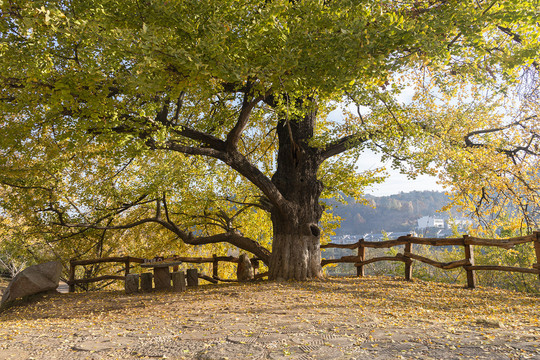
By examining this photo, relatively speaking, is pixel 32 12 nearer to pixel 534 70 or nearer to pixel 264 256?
pixel 264 256

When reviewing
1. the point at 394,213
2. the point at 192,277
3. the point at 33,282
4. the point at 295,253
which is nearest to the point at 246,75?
the point at 295,253

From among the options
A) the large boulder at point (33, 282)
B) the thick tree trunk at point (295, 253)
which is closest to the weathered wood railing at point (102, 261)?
the large boulder at point (33, 282)

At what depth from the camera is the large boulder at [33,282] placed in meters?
8.81

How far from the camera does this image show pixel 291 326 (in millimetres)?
4590

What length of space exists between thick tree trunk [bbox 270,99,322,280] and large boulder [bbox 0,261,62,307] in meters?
6.19

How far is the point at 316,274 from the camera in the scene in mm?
9062

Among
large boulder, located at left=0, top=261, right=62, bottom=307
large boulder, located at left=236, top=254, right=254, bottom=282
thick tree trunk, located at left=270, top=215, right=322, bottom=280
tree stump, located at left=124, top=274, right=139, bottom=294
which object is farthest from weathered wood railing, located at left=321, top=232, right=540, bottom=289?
large boulder, located at left=0, top=261, right=62, bottom=307

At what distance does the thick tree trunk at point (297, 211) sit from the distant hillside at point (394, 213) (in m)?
130

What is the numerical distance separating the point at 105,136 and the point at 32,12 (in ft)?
7.85

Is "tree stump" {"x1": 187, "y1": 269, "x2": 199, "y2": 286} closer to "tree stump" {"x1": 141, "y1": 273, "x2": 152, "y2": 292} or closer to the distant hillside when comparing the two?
"tree stump" {"x1": 141, "y1": 273, "x2": 152, "y2": 292}

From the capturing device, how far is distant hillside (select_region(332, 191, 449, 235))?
5492 inches

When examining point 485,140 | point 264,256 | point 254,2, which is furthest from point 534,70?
point 264,256

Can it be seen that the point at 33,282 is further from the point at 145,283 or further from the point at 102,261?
the point at 145,283

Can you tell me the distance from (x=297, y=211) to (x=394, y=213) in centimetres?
15032
